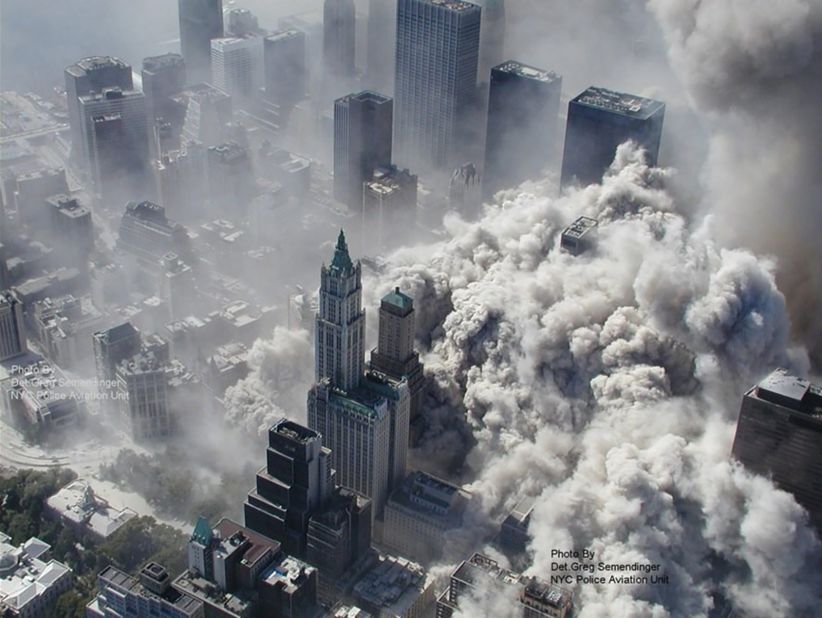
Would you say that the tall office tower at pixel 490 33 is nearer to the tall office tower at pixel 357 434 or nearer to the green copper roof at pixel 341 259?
the green copper roof at pixel 341 259

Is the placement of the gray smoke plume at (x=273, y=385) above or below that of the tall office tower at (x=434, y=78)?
below

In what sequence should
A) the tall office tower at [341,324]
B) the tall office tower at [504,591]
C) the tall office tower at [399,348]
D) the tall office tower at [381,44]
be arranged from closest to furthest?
the tall office tower at [504,591] < the tall office tower at [341,324] < the tall office tower at [399,348] < the tall office tower at [381,44]

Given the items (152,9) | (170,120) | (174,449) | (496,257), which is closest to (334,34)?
(170,120)

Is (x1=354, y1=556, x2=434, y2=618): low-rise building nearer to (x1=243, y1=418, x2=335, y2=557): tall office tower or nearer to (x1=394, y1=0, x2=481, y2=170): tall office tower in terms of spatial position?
(x1=243, y1=418, x2=335, y2=557): tall office tower

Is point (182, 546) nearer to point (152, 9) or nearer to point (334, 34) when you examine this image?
point (334, 34)

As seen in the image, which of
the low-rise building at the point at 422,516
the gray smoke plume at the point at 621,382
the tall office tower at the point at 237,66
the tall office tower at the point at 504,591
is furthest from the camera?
the tall office tower at the point at 237,66

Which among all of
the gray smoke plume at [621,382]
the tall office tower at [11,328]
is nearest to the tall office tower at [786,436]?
the gray smoke plume at [621,382]

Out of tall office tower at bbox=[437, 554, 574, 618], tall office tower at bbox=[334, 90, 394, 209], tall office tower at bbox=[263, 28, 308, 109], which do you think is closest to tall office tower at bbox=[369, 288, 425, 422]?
tall office tower at bbox=[437, 554, 574, 618]
